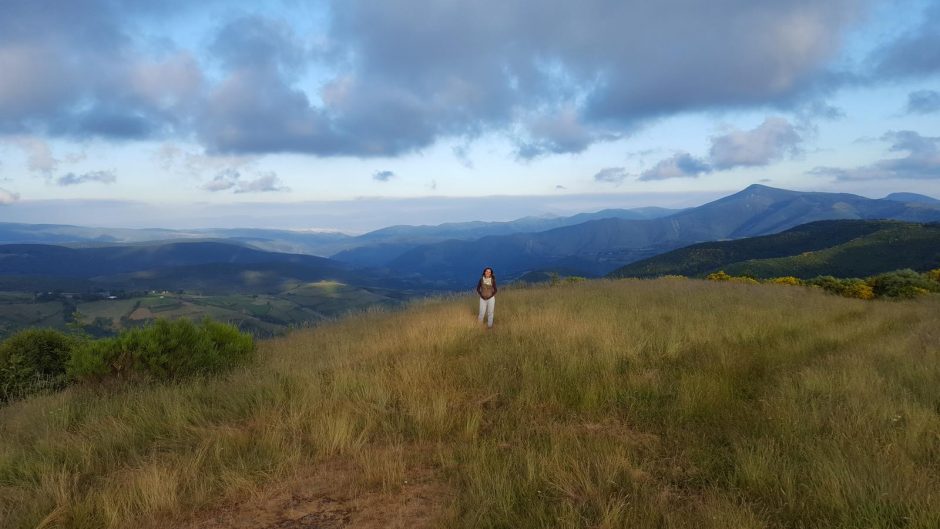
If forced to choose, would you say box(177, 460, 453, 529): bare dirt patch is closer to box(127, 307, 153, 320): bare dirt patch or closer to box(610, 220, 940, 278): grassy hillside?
box(610, 220, 940, 278): grassy hillside

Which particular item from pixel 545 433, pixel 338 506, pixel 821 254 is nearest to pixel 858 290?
pixel 545 433

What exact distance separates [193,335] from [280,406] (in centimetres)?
434

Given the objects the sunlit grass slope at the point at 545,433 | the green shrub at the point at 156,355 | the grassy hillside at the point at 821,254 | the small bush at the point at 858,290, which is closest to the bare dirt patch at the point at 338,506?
the sunlit grass slope at the point at 545,433

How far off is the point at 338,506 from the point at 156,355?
597 cm

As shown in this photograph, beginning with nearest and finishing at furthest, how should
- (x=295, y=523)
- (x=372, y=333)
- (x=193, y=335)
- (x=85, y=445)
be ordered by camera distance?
(x=295, y=523) → (x=85, y=445) → (x=193, y=335) → (x=372, y=333)

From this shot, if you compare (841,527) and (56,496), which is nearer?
(841,527)

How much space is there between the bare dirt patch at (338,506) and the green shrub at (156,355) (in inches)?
194

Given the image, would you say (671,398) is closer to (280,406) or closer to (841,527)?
(841,527)

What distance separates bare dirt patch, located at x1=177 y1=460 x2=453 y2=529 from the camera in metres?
3.50

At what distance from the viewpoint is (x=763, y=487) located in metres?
3.54

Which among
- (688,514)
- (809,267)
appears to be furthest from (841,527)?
(809,267)

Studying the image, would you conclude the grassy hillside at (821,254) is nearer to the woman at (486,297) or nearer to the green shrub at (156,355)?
the woman at (486,297)

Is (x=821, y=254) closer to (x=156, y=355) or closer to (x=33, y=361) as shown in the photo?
(x=156, y=355)

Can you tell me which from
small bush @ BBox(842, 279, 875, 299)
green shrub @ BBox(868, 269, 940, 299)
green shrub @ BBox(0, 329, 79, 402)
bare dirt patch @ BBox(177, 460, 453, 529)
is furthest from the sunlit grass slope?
green shrub @ BBox(868, 269, 940, 299)
